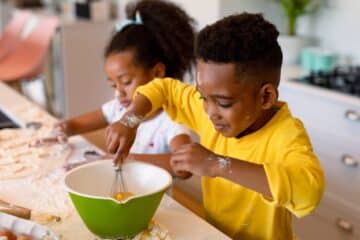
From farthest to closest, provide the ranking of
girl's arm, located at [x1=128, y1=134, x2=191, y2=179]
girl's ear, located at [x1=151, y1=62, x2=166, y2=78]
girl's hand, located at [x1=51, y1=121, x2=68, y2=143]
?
girl's ear, located at [x1=151, y1=62, x2=166, y2=78]
girl's hand, located at [x1=51, y1=121, x2=68, y2=143]
girl's arm, located at [x1=128, y1=134, x2=191, y2=179]

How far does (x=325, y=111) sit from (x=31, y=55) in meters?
2.08

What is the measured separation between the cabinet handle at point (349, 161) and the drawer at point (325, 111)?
0.08m

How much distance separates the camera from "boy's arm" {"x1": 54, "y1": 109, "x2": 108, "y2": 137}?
149cm

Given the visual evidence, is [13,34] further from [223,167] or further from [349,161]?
[223,167]

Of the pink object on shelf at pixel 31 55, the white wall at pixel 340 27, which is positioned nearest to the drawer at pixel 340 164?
the white wall at pixel 340 27

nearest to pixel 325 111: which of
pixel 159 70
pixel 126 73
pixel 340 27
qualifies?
pixel 340 27

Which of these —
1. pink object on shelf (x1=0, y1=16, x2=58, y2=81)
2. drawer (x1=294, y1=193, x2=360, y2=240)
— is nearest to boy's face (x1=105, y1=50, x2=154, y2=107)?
drawer (x1=294, y1=193, x2=360, y2=240)

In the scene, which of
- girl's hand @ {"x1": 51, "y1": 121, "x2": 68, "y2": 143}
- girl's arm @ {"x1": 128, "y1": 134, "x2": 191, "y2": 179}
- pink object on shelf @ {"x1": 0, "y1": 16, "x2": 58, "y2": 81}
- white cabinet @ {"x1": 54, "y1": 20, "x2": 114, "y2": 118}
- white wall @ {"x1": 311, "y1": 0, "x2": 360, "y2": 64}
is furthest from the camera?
white cabinet @ {"x1": 54, "y1": 20, "x2": 114, "y2": 118}

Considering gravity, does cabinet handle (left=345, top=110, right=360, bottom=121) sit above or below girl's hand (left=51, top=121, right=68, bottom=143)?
below

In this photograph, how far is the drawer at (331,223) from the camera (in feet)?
6.67

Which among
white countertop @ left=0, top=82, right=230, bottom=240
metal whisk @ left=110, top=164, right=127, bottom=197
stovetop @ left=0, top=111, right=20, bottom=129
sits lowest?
stovetop @ left=0, top=111, right=20, bottom=129

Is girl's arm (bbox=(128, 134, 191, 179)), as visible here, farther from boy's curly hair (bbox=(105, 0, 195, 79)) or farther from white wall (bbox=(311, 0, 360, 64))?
white wall (bbox=(311, 0, 360, 64))

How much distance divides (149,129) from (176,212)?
1.65ft

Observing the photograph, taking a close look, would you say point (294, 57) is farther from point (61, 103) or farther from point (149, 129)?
point (61, 103)
